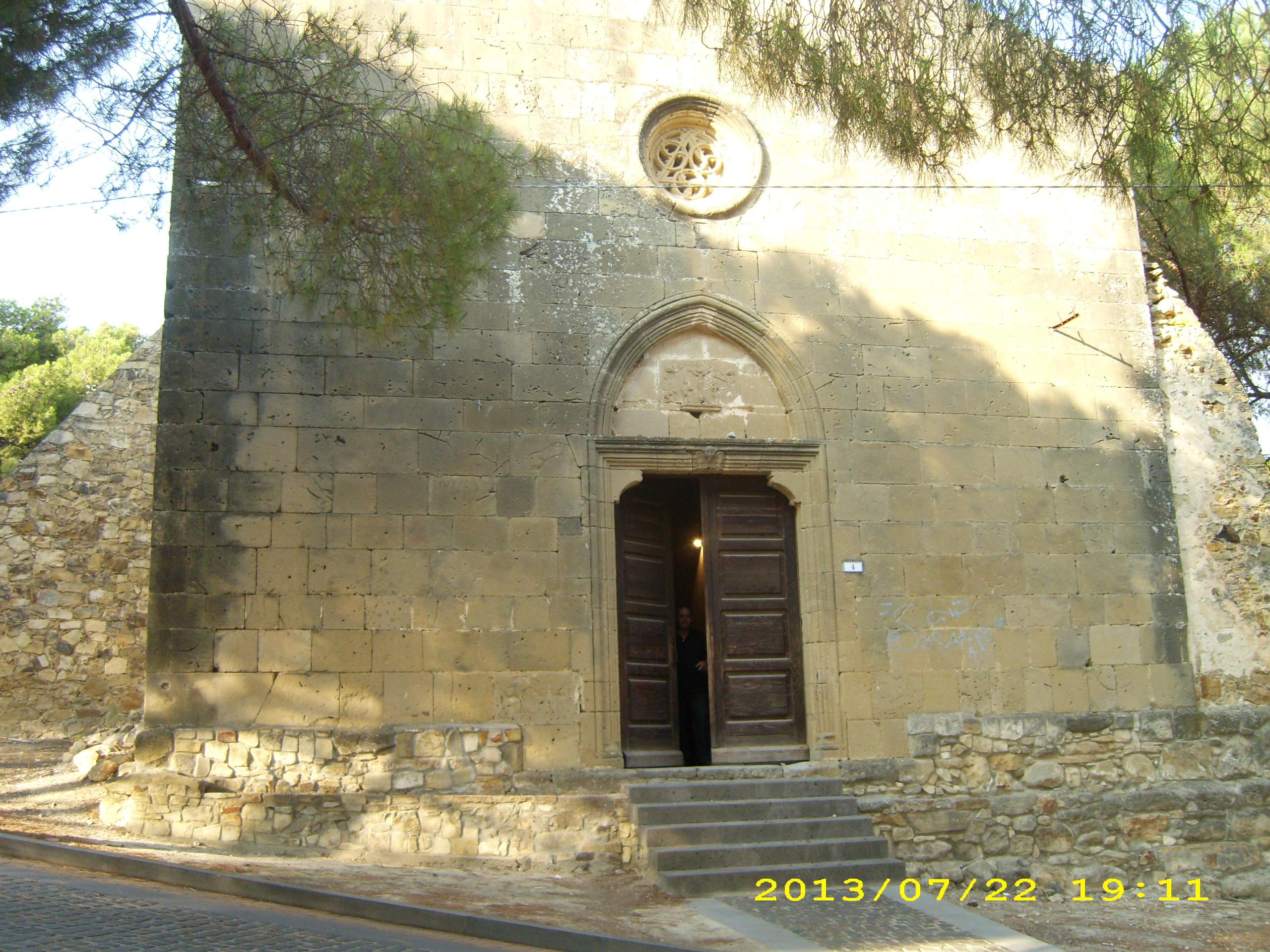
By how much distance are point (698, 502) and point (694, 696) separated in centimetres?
173

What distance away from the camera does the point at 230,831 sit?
Result: 6953mm

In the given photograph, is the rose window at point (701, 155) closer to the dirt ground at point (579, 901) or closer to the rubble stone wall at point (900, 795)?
the rubble stone wall at point (900, 795)

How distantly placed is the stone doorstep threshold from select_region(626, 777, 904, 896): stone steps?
1.52 metres

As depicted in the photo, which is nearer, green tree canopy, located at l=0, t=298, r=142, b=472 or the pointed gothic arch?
the pointed gothic arch

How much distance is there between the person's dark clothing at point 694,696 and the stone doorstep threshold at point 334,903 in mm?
3489

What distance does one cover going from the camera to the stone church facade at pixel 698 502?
730 centimetres

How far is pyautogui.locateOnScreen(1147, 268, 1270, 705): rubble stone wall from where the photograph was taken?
8773 millimetres

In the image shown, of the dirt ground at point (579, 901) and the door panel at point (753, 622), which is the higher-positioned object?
the door panel at point (753, 622)

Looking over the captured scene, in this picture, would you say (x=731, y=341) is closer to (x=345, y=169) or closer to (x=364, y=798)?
(x=345, y=169)

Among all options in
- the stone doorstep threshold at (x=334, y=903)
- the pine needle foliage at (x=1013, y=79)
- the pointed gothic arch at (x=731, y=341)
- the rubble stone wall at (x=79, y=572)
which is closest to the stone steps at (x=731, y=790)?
the stone doorstep threshold at (x=334, y=903)

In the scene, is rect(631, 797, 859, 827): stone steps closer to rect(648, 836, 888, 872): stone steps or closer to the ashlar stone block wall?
rect(648, 836, 888, 872): stone steps

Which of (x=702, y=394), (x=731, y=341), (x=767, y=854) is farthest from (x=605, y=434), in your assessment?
(x=767, y=854)

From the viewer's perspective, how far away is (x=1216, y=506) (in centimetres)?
902
